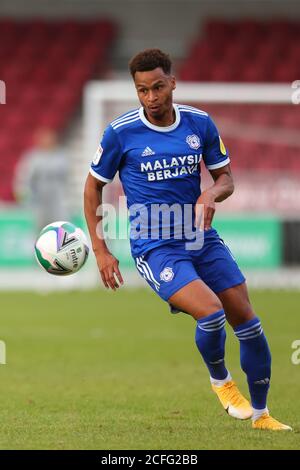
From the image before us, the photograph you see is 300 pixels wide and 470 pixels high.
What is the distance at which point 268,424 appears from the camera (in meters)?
7.04

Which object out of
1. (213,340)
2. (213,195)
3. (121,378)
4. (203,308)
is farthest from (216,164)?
(121,378)

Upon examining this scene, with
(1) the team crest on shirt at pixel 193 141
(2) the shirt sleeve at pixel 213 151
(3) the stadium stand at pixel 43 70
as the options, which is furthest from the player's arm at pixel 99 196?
(3) the stadium stand at pixel 43 70

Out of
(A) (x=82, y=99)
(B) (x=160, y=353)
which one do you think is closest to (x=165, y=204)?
(B) (x=160, y=353)

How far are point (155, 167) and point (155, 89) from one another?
524 mm

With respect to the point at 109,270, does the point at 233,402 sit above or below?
below

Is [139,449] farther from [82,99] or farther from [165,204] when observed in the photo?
[82,99]

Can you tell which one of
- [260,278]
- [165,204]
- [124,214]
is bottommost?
[260,278]

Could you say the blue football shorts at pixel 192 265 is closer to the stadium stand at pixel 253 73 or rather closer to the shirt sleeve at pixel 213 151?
the shirt sleeve at pixel 213 151

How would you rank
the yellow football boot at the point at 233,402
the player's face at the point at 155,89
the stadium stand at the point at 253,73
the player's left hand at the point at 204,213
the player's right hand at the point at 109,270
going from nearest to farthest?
the player's left hand at the point at 204,213, the player's face at the point at 155,89, the player's right hand at the point at 109,270, the yellow football boot at the point at 233,402, the stadium stand at the point at 253,73

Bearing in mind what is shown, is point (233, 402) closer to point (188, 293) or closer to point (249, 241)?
point (188, 293)

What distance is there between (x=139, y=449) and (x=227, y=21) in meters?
20.9

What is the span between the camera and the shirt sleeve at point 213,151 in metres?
7.20

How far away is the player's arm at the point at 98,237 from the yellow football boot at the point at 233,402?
3.39 feet
